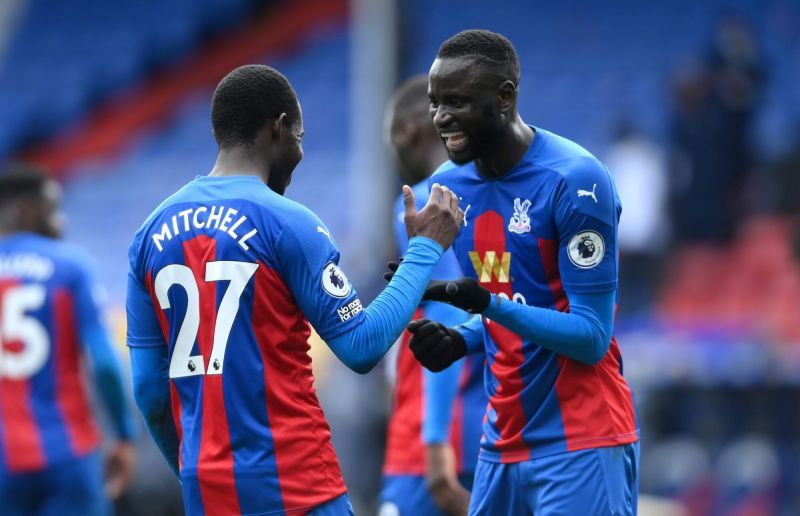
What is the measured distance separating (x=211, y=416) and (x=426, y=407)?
4.97 feet

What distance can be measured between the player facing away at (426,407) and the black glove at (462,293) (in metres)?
1.26

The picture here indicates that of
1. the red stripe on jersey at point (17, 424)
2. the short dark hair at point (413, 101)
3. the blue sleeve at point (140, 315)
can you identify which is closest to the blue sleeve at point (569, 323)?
the blue sleeve at point (140, 315)

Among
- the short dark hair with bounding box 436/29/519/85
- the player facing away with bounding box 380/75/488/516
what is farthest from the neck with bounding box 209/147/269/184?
the player facing away with bounding box 380/75/488/516

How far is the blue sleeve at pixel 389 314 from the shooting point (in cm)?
386

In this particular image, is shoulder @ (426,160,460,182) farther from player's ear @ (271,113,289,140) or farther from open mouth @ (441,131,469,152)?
player's ear @ (271,113,289,140)

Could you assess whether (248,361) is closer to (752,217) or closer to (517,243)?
(517,243)

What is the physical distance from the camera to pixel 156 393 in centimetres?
416

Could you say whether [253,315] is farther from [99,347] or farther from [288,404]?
Answer: [99,347]

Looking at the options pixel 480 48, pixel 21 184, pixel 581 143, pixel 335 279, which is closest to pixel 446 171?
pixel 480 48

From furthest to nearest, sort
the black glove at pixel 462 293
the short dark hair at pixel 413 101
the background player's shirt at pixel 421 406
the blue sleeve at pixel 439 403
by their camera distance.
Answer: the short dark hair at pixel 413 101, the background player's shirt at pixel 421 406, the blue sleeve at pixel 439 403, the black glove at pixel 462 293

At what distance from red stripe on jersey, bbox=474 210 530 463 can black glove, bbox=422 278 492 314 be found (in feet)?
1.03

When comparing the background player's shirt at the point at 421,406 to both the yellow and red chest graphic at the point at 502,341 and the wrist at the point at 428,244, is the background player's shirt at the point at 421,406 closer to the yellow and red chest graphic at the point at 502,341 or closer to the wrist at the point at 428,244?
the yellow and red chest graphic at the point at 502,341

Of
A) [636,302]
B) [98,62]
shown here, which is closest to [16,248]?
[636,302]

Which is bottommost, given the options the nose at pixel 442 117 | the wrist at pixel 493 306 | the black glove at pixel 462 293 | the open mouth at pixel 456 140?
the wrist at pixel 493 306
